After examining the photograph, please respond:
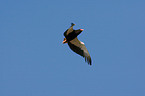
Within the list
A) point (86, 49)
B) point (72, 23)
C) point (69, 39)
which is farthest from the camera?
point (86, 49)

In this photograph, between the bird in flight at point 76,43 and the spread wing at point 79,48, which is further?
the spread wing at point 79,48

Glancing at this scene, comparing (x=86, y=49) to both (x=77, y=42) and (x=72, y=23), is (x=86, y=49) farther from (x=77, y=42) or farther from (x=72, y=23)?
(x=72, y=23)

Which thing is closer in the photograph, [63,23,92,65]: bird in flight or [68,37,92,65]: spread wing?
[63,23,92,65]: bird in flight

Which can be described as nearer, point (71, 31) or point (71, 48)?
point (71, 31)

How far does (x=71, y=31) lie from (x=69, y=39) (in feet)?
2.93

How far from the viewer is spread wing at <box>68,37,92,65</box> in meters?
28.3

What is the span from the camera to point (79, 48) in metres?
29.0

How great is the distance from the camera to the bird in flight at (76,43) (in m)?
26.9

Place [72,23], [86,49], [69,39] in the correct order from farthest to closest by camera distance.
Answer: [86,49]
[69,39]
[72,23]

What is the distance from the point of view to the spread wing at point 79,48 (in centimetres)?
2832

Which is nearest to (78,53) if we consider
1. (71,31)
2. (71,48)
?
(71,48)

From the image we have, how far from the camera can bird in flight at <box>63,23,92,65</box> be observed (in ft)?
88.3

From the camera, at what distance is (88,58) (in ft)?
93.2

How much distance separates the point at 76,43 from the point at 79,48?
23.4 inches
